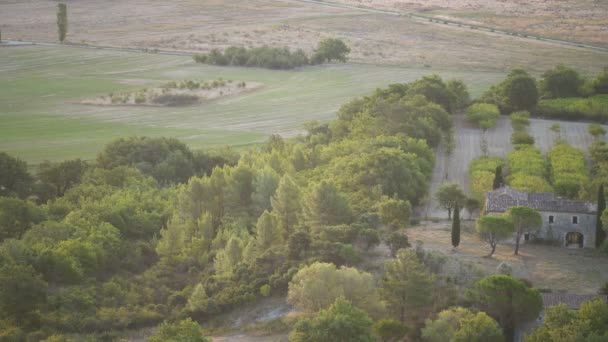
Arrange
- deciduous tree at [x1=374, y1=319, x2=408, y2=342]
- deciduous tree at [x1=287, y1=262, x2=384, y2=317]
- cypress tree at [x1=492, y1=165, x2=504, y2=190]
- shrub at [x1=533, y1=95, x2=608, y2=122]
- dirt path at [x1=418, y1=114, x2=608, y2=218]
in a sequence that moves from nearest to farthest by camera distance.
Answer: deciduous tree at [x1=374, y1=319, x2=408, y2=342] < deciduous tree at [x1=287, y1=262, x2=384, y2=317] < cypress tree at [x1=492, y1=165, x2=504, y2=190] < dirt path at [x1=418, y1=114, x2=608, y2=218] < shrub at [x1=533, y1=95, x2=608, y2=122]

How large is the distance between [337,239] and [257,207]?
12.8m

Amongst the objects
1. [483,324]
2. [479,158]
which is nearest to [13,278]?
[483,324]

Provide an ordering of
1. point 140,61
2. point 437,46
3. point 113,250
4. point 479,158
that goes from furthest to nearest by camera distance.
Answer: point 437,46 → point 140,61 → point 479,158 → point 113,250

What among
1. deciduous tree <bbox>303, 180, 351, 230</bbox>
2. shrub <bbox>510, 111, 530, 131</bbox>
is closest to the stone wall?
deciduous tree <bbox>303, 180, 351, 230</bbox>

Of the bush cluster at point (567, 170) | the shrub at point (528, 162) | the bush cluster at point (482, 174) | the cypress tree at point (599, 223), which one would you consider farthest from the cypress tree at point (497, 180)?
the cypress tree at point (599, 223)

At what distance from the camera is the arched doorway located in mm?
67625

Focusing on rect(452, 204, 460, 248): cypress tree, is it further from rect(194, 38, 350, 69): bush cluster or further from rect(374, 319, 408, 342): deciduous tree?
rect(194, 38, 350, 69): bush cluster

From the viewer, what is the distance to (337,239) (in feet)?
205

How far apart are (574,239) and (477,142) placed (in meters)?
33.7

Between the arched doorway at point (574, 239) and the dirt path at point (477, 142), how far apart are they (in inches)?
558

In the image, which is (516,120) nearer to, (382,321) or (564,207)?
(564,207)

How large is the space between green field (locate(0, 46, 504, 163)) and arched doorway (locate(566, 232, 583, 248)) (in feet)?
149

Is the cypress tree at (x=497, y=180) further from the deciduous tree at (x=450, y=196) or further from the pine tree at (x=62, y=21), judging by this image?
the pine tree at (x=62, y=21)

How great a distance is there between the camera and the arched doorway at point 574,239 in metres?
67.6
